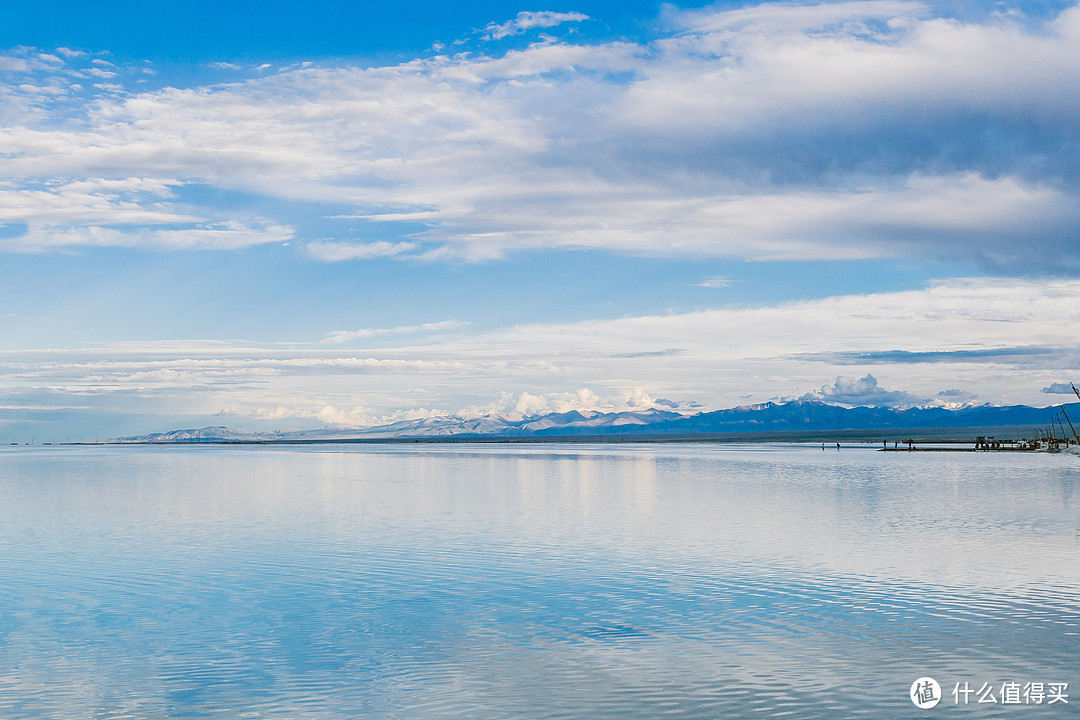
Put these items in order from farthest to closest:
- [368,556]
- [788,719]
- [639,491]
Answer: [639,491] → [368,556] → [788,719]

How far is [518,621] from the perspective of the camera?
738 inches

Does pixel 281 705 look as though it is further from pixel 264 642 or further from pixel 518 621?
pixel 518 621

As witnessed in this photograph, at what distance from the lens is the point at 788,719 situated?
493 inches

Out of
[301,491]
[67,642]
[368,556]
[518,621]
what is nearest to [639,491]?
[301,491]

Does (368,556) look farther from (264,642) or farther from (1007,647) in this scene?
(1007,647)

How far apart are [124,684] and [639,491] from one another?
139 feet

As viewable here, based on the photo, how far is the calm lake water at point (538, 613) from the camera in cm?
1366

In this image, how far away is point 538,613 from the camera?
19516mm

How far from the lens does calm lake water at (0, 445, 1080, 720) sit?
13656mm

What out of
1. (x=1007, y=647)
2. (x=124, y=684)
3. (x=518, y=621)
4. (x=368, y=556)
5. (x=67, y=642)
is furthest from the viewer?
(x=368, y=556)

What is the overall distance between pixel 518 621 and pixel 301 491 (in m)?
40.8

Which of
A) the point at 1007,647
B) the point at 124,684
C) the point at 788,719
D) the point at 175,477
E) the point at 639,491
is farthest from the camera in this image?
the point at 175,477

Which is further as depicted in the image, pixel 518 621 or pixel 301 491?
pixel 301 491

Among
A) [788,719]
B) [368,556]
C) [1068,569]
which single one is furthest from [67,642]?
[1068,569]
